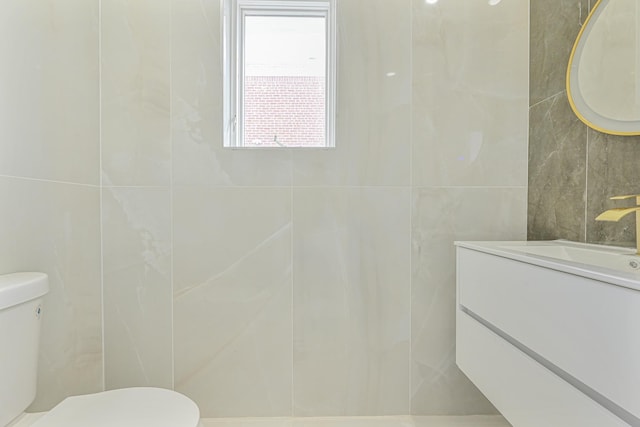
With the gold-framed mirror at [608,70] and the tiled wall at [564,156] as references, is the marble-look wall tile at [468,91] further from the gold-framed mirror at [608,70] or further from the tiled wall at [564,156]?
the gold-framed mirror at [608,70]

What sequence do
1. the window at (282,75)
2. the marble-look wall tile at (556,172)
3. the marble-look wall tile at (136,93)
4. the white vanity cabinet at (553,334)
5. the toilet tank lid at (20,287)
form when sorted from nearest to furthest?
the white vanity cabinet at (553,334) → the toilet tank lid at (20,287) → the marble-look wall tile at (556,172) → the marble-look wall tile at (136,93) → the window at (282,75)

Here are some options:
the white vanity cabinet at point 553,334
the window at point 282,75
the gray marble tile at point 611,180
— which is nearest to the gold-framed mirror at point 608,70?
the gray marble tile at point 611,180

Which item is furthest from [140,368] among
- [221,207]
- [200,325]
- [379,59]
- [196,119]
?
[379,59]

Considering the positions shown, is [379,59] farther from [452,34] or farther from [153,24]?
[153,24]

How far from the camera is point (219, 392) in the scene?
1612mm

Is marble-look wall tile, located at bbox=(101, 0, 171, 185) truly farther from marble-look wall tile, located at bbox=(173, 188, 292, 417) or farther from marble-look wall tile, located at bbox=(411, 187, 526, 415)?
marble-look wall tile, located at bbox=(411, 187, 526, 415)

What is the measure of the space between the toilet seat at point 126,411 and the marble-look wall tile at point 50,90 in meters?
0.75

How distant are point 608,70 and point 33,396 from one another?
2.09 meters

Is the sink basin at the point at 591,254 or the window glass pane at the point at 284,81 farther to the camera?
the window glass pane at the point at 284,81

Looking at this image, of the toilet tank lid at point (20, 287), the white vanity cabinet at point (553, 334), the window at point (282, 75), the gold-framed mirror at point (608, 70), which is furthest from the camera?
the window at point (282, 75)

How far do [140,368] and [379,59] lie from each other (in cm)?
171

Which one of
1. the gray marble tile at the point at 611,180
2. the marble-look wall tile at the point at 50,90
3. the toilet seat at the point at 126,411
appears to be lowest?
the toilet seat at the point at 126,411

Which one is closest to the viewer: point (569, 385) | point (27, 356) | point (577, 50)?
point (569, 385)

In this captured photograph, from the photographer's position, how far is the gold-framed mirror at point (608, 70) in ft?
3.59
